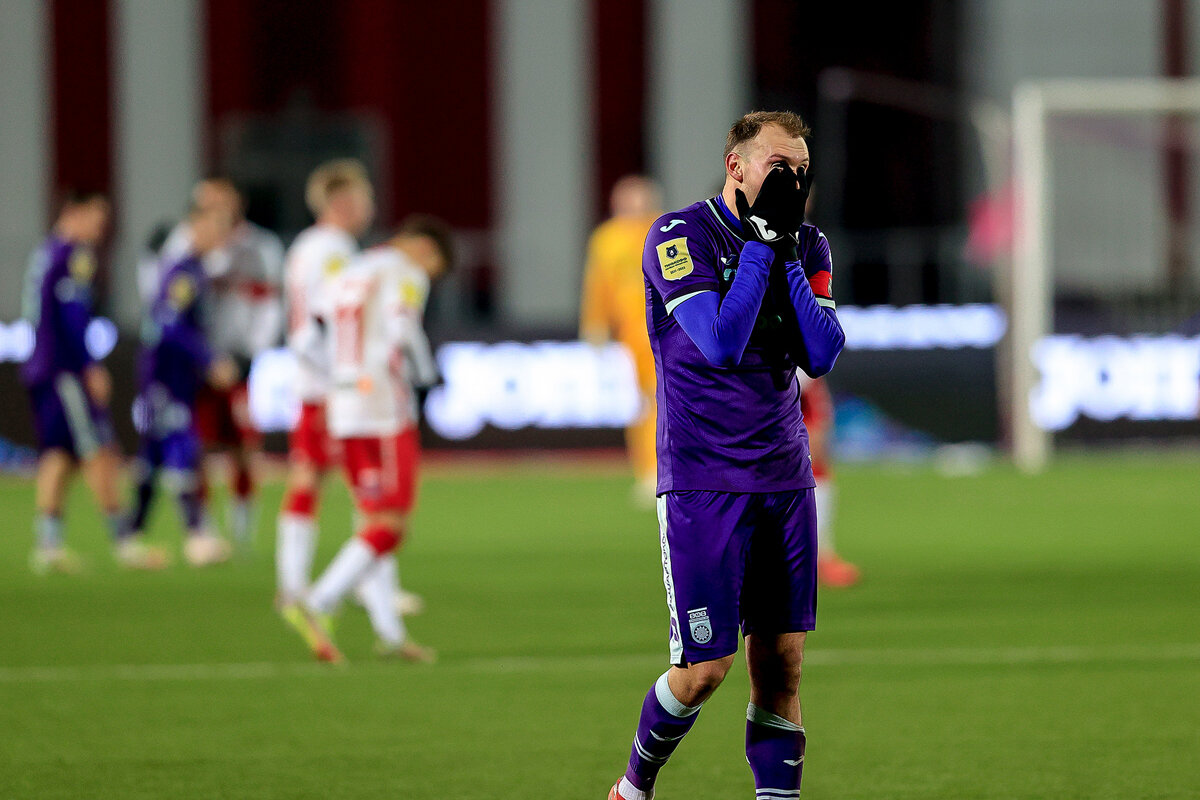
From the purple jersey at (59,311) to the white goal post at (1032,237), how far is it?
901 cm

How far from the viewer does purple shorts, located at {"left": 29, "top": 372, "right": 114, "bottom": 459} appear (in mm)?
10828

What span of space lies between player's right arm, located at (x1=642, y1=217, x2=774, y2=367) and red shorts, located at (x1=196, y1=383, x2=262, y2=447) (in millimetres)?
7091

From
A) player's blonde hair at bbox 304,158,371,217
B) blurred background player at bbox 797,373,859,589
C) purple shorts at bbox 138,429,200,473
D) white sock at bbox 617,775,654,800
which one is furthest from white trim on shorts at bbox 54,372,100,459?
white sock at bbox 617,775,654,800

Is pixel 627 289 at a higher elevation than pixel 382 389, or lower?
higher

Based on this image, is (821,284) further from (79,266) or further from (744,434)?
(79,266)

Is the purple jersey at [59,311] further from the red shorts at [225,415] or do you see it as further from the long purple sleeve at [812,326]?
the long purple sleeve at [812,326]

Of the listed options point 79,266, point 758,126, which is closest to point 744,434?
point 758,126

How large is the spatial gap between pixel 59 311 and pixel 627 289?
15.9ft

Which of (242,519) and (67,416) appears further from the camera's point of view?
(242,519)

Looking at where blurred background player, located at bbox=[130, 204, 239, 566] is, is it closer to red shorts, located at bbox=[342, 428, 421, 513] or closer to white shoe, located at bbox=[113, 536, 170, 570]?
white shoe, located at bbox=[113, 536, 170, 570]

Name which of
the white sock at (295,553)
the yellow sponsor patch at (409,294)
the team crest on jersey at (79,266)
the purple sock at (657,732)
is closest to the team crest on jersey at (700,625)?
the purple sock at (657,732)

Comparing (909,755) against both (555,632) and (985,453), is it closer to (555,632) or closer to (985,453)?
(555,632)

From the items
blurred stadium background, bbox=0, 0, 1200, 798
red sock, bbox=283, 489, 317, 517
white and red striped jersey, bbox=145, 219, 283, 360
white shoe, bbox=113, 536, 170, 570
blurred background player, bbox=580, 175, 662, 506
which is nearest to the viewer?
blurred stadium background, bbox=0, 0, 1200, 798

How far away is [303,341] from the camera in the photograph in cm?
833
